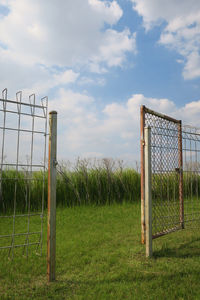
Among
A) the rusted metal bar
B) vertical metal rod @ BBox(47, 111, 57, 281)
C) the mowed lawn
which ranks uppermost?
the rusted metal bar

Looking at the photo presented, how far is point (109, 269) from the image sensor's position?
3184 millimetres

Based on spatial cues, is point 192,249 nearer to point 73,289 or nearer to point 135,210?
point 73,289

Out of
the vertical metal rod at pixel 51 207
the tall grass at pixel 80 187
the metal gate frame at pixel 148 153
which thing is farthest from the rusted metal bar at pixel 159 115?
the tall grass at pixel 80 187

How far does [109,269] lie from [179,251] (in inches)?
52.2

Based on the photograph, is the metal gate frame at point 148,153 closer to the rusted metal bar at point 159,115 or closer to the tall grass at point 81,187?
the rusted metal bar at point 159,115

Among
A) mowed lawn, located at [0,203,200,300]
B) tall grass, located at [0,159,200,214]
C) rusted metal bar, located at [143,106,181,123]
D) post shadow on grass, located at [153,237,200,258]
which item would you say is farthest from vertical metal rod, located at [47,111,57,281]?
tall grass, located at [0,159,200,214]

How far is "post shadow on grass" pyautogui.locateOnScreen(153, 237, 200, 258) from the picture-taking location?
3.75 metres

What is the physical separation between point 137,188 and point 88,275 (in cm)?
699

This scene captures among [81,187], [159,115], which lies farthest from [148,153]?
[81,187]

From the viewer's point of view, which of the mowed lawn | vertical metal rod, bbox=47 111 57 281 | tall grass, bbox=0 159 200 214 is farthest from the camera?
tall grass, bbox=0 159 200 214

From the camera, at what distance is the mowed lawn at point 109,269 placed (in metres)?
2.61

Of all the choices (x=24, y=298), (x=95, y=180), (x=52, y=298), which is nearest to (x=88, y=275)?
(x=52, y=298)

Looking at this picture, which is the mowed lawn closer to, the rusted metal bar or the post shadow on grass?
the post shadow on grass

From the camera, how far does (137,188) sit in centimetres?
981
